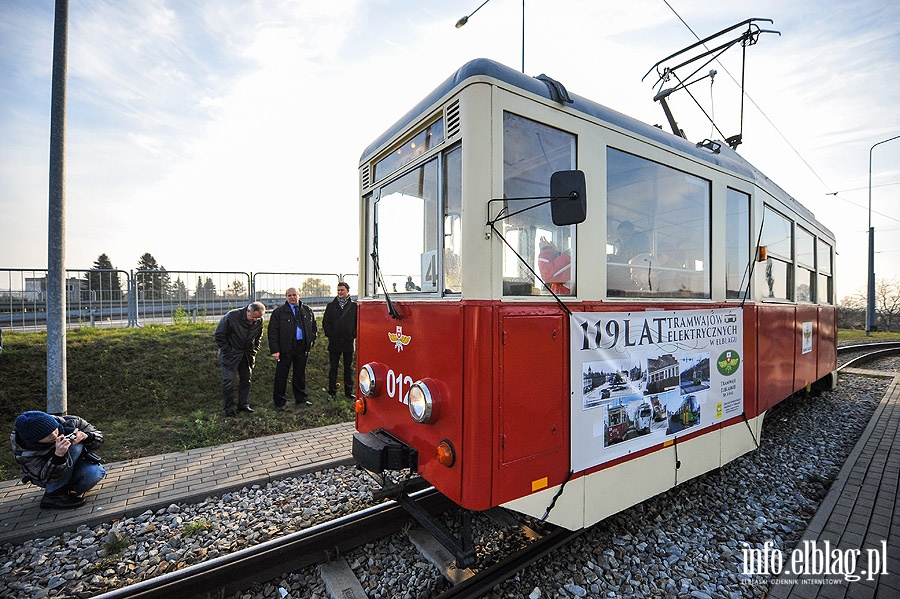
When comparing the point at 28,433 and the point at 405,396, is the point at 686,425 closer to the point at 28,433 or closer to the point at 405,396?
the point at 405,396

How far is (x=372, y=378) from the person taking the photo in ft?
11.2

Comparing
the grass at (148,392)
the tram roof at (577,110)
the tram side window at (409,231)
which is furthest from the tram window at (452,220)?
the grass at (148,392)

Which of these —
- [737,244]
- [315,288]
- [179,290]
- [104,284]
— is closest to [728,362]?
[737,244]

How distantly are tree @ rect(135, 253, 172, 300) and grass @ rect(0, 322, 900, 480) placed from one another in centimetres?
113

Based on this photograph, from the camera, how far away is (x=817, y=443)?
5.64m

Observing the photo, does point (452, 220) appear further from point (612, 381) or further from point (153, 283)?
point (153, 283)

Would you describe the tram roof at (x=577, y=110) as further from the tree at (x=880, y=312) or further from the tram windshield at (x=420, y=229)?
the tree at (x=880, y=312)

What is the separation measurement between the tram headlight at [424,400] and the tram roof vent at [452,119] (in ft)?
5.24

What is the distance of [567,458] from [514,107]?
2309mm

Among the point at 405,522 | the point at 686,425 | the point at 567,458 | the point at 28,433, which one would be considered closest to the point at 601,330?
the point at 567,458

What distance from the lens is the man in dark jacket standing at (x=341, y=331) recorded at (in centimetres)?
731

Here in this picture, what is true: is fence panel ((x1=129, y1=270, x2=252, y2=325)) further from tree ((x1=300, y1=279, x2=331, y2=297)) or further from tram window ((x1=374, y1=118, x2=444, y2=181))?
tram window ((x1=374, y1=118, x2=444, y2=181))

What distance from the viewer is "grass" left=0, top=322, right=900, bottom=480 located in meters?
5.59

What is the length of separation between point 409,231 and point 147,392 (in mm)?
5948
